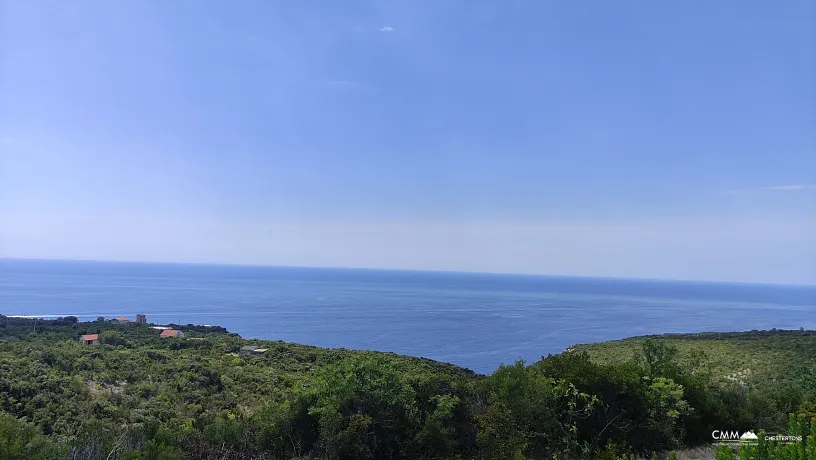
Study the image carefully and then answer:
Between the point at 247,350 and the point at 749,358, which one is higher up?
the point at 749,358

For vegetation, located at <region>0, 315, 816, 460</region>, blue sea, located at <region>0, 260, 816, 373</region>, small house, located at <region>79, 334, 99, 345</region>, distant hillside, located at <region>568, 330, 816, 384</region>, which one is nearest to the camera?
vegetation, located at <region>0, 315, 816, 460</region>

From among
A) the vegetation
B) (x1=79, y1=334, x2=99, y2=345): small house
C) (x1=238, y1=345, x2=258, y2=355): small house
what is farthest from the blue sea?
the vegetation

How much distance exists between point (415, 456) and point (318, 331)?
2640 inches

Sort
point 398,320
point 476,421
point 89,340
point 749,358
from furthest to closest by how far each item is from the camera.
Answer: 1. point 398,320
2. point 89,340
3. point 749,358
4. point 476,421

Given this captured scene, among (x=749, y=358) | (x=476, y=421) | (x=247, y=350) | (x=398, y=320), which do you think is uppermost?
(x=476, y=421)

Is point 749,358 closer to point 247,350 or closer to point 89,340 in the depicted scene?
point 247,350

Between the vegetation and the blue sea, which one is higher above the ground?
the vegetation

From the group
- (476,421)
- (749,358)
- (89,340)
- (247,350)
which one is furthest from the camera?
(247,350)

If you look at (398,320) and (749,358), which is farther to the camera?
(398,320)

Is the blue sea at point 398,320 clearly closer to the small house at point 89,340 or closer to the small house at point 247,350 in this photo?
Result: the small house at point 247,350

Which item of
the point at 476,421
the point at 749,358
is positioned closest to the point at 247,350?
the point at 476,421

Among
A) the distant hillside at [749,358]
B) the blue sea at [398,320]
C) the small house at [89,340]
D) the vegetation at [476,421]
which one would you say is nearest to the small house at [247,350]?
the small house at [89,340]

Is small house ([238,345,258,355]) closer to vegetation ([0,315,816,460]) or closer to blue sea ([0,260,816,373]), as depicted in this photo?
vegetation ([0,315,816,460])

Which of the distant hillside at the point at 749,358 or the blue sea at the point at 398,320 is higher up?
the distant hillside at the point at 749,358
